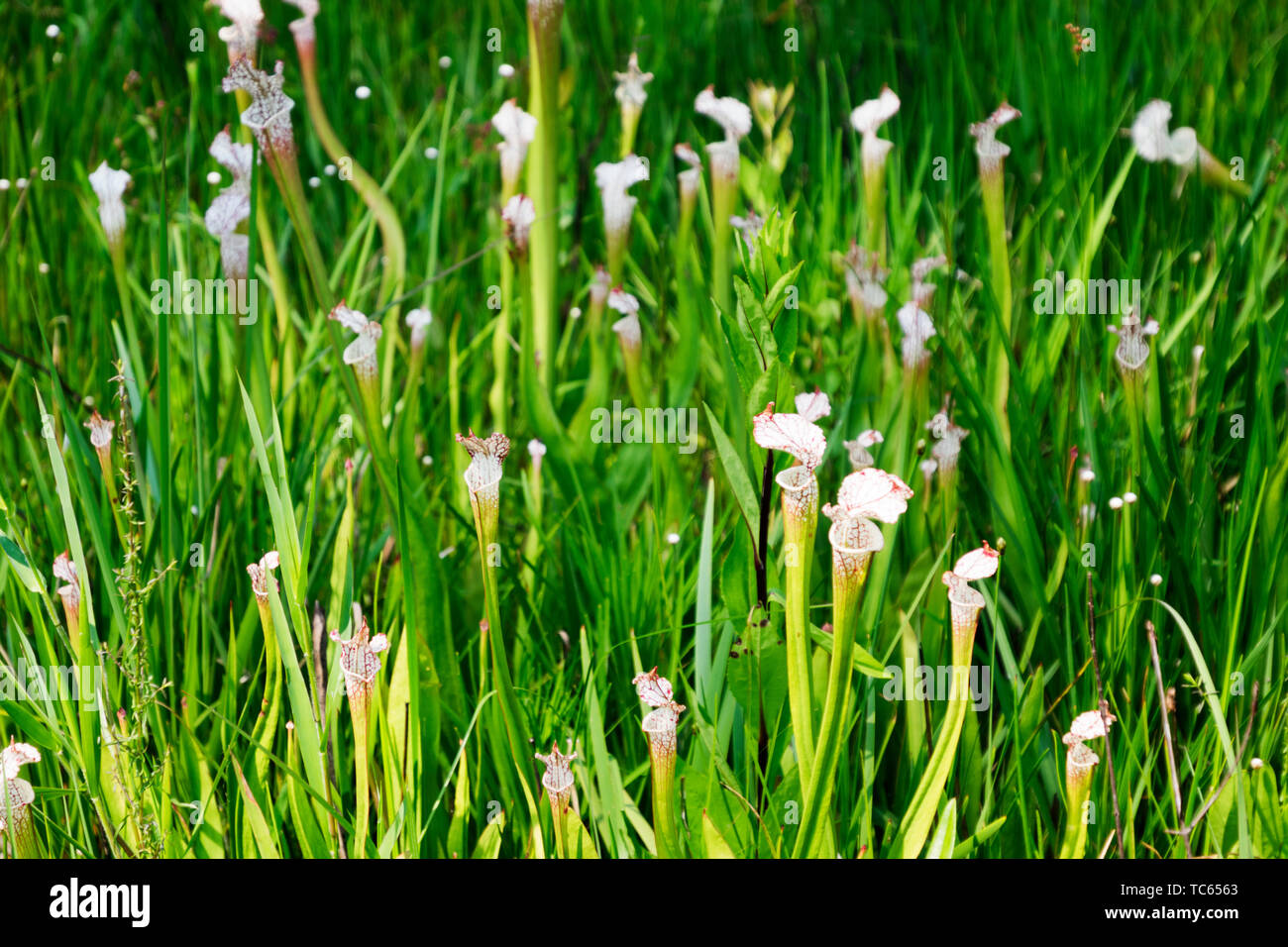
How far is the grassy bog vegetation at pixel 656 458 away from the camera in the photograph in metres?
0.69

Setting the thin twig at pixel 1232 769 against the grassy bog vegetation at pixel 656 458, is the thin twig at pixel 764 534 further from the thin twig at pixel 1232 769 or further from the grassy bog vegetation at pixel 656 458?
the thin twig at pixel 1232 769

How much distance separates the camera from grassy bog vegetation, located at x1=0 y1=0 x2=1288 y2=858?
691mm

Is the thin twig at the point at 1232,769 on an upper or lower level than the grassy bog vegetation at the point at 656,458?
A: lower

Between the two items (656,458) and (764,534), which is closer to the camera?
(764,534)

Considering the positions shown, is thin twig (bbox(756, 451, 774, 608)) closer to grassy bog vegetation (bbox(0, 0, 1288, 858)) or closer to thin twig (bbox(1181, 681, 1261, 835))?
grassy bog vegetation (bbox(0, 0, 1288, 858))

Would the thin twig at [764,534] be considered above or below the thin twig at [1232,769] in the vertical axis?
above

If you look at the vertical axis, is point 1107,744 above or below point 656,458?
below

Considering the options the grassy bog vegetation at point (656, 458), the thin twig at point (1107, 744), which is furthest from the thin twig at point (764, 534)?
the thin twig at point (1107, 744)

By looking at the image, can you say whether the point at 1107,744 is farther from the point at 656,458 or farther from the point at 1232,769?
the point at 656,458

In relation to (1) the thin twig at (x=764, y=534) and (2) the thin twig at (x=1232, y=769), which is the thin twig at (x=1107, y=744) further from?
(1) the thin twig at (x=764, y=534)

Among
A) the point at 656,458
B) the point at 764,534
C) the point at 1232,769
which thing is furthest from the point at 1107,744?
the point at 656,458

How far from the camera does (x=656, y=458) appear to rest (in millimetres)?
899

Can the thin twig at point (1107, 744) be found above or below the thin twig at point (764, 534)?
below
